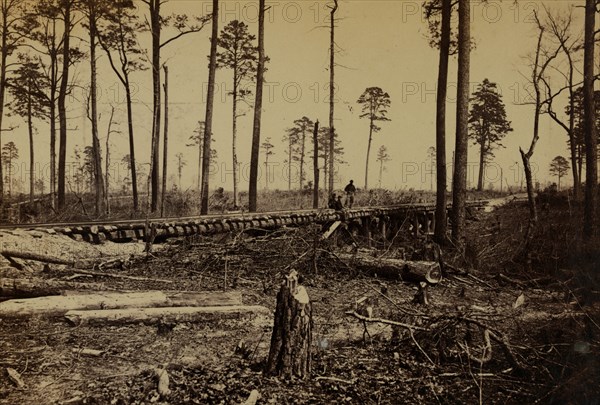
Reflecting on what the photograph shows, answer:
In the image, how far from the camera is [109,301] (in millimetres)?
6254

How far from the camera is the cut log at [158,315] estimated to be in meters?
5.83

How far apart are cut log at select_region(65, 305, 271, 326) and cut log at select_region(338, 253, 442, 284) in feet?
12.4

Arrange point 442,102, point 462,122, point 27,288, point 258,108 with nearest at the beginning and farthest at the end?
point 27,288 → point 462,122 → point 442,102 → point 258,108

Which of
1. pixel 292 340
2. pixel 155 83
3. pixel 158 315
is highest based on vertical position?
pixel 155 83

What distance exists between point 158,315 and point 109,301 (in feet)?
2.67

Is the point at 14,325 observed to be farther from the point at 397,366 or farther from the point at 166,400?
the point at 397,366

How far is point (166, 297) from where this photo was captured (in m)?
6.67

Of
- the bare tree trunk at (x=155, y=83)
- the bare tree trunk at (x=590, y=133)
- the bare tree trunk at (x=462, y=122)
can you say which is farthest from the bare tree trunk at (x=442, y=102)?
the bare tree trunk at (x=155, y=83)

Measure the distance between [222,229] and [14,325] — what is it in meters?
7.87

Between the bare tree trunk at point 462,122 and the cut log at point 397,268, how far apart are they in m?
2.80

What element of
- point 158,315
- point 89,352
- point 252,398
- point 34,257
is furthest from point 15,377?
point 34,257

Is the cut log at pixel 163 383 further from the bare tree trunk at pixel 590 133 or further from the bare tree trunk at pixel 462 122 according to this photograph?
the bare tree trunk at pixel 590 133

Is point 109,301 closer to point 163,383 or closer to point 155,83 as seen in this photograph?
point 163,383

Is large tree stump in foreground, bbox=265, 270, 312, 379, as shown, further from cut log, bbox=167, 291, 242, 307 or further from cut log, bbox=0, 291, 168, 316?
cut log, bbox=0, 291, 168, 316
